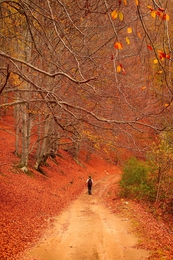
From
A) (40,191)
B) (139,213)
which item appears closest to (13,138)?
(40,191)

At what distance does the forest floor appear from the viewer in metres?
7.41

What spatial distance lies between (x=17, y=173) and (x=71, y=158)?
14.5 m

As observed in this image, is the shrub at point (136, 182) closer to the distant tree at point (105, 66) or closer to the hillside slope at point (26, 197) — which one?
the hillside slope at point (26, 197)

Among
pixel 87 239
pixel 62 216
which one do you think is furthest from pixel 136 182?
pixel 87 239

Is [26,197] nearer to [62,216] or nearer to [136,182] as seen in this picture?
[62,216]

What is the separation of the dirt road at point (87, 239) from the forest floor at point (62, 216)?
3 centimetres

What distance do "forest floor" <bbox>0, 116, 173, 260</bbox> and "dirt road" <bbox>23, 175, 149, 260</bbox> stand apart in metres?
0.03

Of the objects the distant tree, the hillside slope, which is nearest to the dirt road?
the hillside slope

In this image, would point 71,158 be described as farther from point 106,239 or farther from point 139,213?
A: point 106,239

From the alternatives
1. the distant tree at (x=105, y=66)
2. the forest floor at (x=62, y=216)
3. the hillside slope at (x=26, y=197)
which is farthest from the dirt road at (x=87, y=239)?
the distant tree at (x=105, y=66)

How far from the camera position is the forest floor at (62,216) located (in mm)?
7407

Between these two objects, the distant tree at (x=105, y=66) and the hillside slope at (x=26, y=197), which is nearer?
the distant tree at (x=105, y=66)

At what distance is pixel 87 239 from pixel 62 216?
10.7 ft

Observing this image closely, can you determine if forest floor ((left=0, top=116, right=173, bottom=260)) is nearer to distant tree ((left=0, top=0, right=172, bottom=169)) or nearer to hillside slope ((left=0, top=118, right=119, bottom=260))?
hillside slope ((left=0, top=118, right=119, bottom=260))
